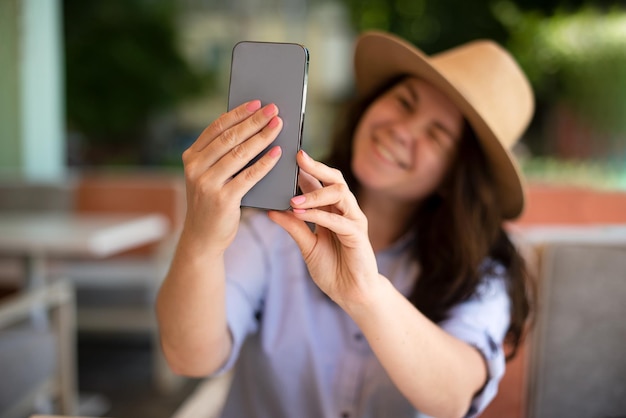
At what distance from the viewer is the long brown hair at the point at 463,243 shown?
1017mm

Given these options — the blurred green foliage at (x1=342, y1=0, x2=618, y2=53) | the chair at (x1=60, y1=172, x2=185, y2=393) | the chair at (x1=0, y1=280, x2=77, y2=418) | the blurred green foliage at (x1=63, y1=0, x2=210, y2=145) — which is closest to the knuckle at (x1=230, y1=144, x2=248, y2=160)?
the chair at (x1=0, y1=280, x2=77, y2=418)

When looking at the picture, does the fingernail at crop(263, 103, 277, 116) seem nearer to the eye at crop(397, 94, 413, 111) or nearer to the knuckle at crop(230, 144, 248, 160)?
the knuckle at crop(230, 144, 248, 160)

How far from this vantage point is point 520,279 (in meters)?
1.09

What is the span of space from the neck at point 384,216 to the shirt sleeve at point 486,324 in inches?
7.2

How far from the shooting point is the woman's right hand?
0.66 metres

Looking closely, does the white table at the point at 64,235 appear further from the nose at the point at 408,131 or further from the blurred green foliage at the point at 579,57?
the blurred green foliage at the point at 579,57

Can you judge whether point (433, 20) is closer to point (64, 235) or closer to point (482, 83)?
point (64, 235)

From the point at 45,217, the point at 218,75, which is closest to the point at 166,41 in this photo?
the point at 218,75

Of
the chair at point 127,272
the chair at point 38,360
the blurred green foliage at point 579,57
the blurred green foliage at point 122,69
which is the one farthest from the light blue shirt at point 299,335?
the blurred green foliage at point 122,69

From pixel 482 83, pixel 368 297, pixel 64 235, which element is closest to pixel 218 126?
pixel 368 297

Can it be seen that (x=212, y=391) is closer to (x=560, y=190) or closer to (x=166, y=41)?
(x=560, y=190)

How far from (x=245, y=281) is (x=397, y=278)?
266 mm

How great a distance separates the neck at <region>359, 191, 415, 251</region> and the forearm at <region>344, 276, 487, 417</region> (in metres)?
0.26

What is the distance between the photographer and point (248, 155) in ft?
2.16
